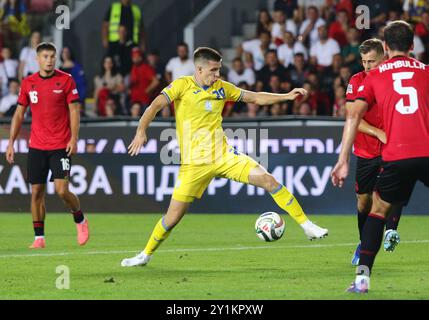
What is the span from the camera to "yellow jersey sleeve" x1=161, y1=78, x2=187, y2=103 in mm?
11334

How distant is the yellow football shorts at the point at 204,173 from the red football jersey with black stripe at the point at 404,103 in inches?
109

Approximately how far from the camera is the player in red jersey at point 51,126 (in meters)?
13.6

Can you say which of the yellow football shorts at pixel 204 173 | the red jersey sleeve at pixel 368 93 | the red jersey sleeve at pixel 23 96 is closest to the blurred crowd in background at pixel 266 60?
the red jersey sleeve at pixel 23 96

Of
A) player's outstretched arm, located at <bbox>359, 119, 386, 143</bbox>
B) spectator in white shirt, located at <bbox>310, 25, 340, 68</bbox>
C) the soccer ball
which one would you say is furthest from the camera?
spectator in white shirt, located at <bbox>310, 25, 340, 68</bbox>

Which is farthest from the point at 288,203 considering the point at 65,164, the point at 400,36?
the point at 65,164

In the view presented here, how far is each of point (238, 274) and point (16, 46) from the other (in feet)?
48.9

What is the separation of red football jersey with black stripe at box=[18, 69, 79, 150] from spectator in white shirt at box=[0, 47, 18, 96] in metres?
9.16

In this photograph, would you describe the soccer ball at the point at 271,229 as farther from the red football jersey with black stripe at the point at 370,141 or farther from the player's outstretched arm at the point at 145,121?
the player's outstretched arm at the point at 145,121

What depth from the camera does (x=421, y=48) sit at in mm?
20938

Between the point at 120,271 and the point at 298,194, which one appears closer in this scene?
the point at 120,271

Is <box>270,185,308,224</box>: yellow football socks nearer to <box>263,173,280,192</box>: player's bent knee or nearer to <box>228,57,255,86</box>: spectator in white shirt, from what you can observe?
<box>263,173,280,192</box>: player's bent knee

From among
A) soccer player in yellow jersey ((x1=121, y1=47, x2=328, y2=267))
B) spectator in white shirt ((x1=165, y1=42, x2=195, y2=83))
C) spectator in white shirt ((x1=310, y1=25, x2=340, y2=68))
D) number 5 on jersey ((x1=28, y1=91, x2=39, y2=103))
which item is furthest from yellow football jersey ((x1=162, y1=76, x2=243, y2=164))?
spectator in white shirt ((x1=165, y1=42, x2=195, y2=83))
